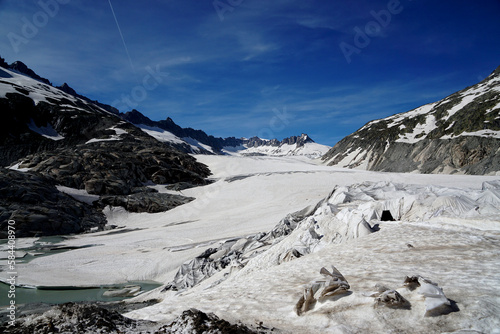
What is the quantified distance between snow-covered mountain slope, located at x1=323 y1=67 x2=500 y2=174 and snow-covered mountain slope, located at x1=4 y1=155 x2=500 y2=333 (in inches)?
1717

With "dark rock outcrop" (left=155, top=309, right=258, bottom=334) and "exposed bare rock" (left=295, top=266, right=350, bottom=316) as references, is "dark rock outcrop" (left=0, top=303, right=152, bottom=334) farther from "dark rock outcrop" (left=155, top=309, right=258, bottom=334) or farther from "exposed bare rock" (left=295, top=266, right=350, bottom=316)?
"exposed bare rock" (left=295, top=266, right=350, bottom=316)

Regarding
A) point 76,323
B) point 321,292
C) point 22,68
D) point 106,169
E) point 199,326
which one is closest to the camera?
point 199,326

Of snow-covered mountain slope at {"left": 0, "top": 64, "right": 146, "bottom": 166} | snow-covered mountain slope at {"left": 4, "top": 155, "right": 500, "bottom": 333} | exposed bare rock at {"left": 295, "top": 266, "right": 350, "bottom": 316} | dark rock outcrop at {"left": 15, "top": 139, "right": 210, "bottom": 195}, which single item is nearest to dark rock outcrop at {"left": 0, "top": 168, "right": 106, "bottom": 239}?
snow-covered mountain slope at {"left": 4, "top": 155, "right": 500, "bottom": 333}

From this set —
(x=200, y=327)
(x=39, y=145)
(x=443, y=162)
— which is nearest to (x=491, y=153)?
(x=443, y=162)

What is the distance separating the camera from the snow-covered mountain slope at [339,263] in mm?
3889

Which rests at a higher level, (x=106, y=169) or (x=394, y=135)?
(x=394, y=135)

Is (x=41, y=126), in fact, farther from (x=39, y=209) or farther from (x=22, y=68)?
(x=22, y=68)

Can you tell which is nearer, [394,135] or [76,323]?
[76,323]

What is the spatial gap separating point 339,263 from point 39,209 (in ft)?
99.5

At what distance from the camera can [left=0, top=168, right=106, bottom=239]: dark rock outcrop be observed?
25536 millimetres

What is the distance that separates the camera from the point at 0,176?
96.6ft

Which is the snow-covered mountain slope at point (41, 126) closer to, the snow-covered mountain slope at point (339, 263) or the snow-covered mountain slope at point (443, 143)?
the snow-covered mountain slope at point (339, 263)

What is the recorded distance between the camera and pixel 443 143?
5816 centimetres

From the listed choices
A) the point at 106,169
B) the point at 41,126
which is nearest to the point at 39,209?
the point at 106,169
